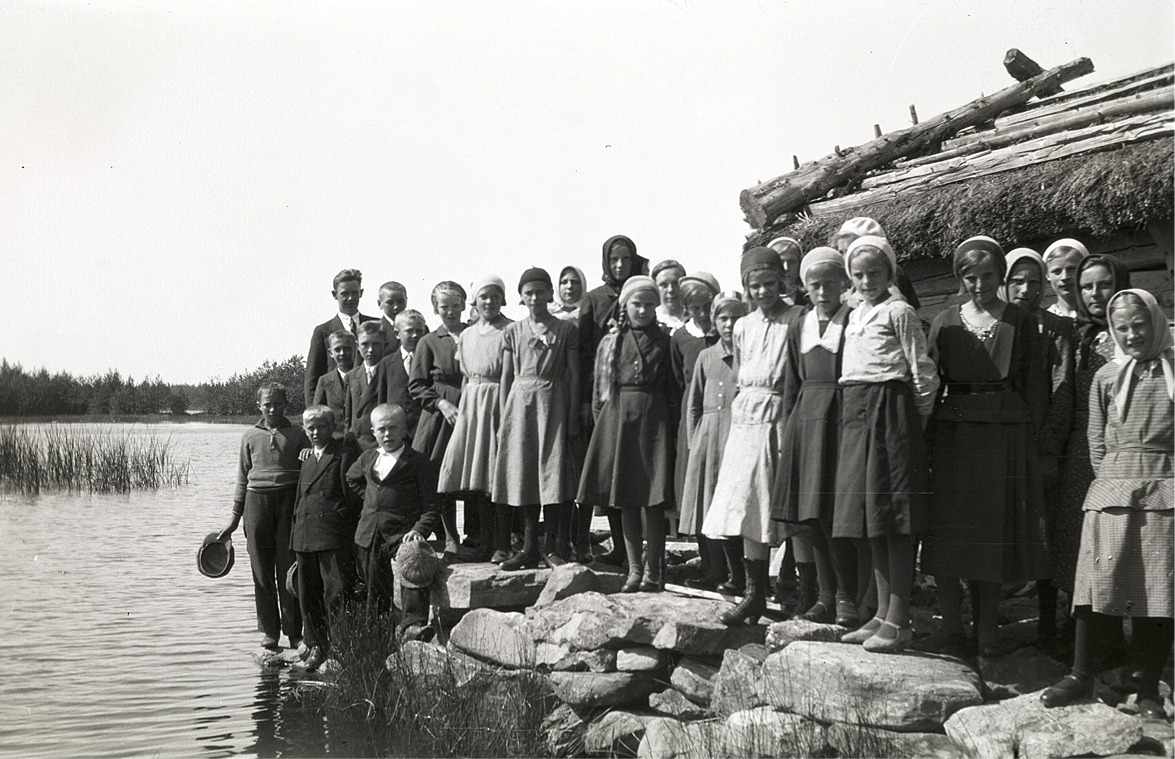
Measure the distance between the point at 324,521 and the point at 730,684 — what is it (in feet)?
11.2

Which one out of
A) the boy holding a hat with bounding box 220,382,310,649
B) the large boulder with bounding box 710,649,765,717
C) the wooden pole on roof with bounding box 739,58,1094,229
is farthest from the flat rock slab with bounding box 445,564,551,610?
the wooden pole on roof with bounding box 739,58,1094,229

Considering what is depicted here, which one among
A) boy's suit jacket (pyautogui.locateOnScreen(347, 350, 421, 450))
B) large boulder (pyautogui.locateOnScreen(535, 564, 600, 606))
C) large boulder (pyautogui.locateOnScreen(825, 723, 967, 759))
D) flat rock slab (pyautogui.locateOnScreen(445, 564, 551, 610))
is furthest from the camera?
boy's suit jacket (pyautogui.locateOnScreen(347, 350, 421, 450))

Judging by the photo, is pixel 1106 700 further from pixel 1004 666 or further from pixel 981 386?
pixel 981 386

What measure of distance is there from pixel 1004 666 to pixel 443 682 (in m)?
3.35

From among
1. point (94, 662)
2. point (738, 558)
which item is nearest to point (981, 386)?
point (738, 558)

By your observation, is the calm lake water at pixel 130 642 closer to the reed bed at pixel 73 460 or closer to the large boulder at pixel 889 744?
the reed bed at pixel 73 460

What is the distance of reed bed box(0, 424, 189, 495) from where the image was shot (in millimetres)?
19172

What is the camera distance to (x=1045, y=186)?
716cm

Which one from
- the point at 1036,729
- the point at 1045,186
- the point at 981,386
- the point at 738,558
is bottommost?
the point at 1036,729

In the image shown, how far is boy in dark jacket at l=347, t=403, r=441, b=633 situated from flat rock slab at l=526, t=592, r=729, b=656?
4.01 ft

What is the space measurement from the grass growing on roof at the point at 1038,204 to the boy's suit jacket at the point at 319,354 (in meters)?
3.84

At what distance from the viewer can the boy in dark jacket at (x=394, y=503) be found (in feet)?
23.7

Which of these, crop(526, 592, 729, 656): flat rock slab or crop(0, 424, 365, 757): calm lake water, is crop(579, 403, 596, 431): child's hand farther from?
crop(0, 424, 365, 757): calm lake water

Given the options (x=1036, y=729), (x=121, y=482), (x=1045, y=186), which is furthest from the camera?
(x=121, y=482)
